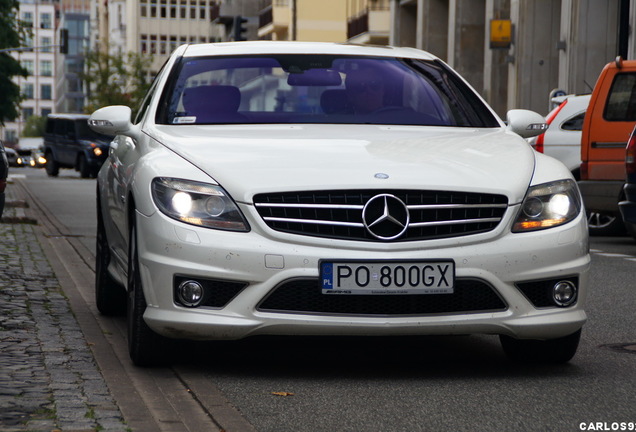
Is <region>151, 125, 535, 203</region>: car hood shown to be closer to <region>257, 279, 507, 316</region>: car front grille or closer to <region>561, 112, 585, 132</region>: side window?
<region>257, 279, 507, 316</region>: car front grille

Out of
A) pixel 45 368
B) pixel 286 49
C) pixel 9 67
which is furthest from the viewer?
pixel 9 67

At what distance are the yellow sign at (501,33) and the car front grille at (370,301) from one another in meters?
32.2

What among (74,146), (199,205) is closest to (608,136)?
(199,205)

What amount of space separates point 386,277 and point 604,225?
11.9 metres

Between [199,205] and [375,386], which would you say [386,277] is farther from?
[199,205]

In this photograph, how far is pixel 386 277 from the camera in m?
5.98

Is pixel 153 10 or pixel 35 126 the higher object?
pixel 153 10

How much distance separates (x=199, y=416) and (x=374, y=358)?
1.71 meters

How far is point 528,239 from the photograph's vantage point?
6.16m

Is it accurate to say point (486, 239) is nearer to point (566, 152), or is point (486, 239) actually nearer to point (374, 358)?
point (374, 358)

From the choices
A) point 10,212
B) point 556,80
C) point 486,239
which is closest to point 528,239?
point 486,239

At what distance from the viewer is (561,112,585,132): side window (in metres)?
17.9

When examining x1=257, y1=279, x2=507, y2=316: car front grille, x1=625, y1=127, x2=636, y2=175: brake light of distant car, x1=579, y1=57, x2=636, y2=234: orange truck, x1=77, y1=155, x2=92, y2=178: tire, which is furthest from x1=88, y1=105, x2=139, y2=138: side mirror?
x1=77, y1=155, x2=92, y2=178: tire

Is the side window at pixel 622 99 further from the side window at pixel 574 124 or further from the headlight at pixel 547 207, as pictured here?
the headlight at pixel 547 207
